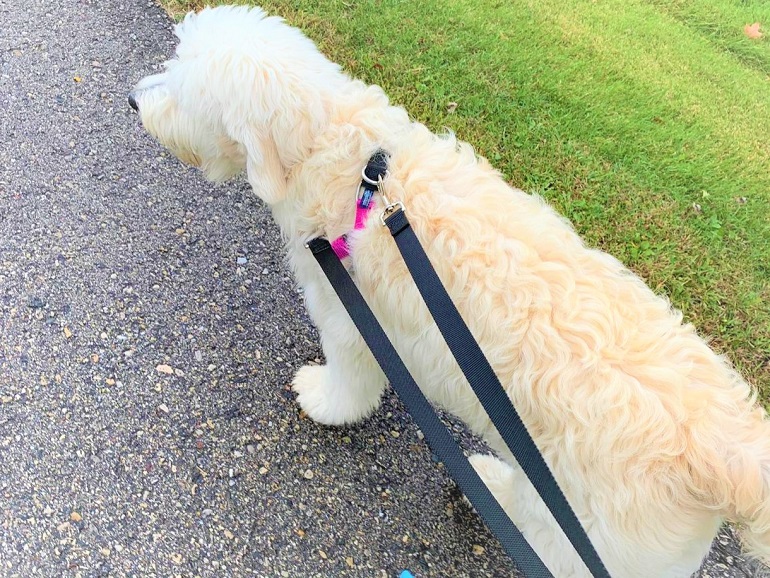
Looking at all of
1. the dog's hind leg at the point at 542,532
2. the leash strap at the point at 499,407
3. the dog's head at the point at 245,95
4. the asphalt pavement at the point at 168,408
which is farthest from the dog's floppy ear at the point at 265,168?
the dog's hind leg at the point at 542,532

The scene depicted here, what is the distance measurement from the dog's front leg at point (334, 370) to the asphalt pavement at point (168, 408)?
0.13 metres

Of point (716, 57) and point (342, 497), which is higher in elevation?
point (716, 57)

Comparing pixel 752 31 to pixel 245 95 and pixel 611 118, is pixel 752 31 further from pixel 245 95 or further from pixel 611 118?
pixel 245 95

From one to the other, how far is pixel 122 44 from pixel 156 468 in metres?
3.69

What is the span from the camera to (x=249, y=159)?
2271 mm

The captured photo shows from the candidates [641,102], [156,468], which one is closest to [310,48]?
[156,468]

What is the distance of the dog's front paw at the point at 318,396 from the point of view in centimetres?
291

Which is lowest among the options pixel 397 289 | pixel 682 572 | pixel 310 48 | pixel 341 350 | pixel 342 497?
pixel 342 497

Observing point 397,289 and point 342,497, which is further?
point 342,497

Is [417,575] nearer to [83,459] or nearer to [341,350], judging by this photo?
[341,350]

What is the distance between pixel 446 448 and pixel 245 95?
151cm

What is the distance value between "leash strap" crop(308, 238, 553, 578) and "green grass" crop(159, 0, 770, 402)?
2572 mm

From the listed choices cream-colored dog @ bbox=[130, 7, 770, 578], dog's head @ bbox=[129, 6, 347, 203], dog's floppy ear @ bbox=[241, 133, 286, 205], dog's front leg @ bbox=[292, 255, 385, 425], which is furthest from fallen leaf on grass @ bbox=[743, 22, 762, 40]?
dog's floppy ear @ bbox=[241, 133, 286, 205]

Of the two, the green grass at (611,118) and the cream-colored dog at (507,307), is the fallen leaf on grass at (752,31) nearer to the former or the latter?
the green grass at (611,118)
